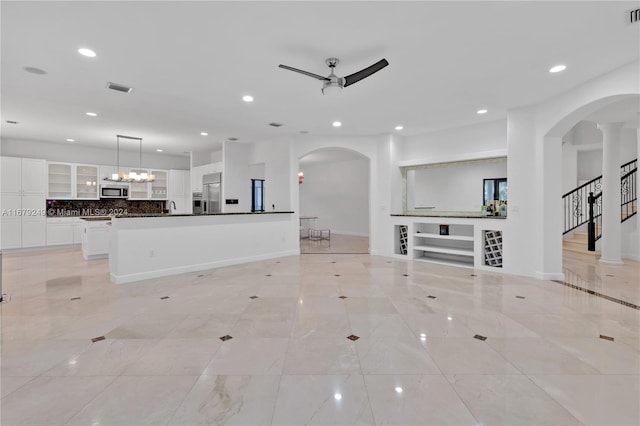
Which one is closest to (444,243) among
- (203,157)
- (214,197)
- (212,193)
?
(214,197)

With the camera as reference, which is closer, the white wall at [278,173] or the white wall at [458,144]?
the white wall at [458,144]

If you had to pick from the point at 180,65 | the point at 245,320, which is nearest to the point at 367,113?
the point at 180,65

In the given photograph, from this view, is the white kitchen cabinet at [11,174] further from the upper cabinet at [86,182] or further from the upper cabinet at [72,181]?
the upper cabinet at [86,182]

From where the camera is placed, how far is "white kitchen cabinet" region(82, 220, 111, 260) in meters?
6.38

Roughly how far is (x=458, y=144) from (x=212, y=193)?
6484 mm

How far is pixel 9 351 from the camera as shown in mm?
2445

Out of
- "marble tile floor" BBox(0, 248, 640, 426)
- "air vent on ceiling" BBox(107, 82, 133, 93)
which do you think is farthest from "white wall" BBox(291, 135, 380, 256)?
"air vent on ceiling" BBox(107, 82, 133, 93)

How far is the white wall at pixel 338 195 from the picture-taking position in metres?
10.9

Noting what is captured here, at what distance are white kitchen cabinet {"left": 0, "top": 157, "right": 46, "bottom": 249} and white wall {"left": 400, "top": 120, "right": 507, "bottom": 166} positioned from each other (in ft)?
30.7

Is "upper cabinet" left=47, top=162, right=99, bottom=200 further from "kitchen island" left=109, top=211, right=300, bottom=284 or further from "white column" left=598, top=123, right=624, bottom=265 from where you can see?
"white column" left=598, top=123, right=624, bottom=265

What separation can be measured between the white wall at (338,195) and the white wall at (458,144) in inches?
145

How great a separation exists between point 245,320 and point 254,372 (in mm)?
1010

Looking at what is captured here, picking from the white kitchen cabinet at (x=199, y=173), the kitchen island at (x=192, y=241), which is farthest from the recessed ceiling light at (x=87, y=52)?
the white kitchen cabinet at (x=199, y=173)

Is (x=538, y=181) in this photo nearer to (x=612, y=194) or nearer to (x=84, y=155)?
(x=612, y=194)
